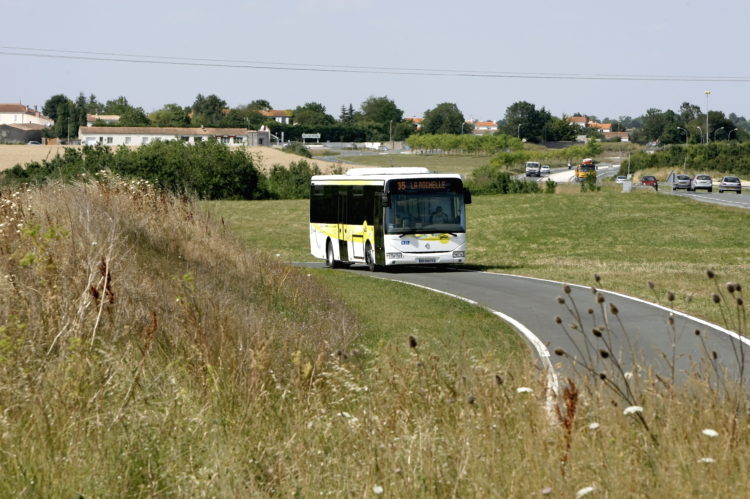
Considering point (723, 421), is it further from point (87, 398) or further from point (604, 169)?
point (604, 169)

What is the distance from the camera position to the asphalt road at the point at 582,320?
517 inches

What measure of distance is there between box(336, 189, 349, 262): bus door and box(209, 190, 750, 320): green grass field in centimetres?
397

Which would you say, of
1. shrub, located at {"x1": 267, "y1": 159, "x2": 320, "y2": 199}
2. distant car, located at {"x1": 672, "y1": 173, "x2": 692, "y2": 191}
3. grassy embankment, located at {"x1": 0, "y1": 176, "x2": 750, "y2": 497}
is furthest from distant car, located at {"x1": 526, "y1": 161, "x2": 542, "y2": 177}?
grassy embankment, located at {"x1": 0, "y1": 176, "x2": 750, "y2": 497}

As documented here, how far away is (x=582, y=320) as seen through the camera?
17.5 metres

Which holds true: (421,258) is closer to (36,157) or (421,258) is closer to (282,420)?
(282,420)

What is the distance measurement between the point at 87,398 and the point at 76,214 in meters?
7.87

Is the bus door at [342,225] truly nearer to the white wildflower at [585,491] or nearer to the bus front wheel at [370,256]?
the bus front wheel at [370,256]

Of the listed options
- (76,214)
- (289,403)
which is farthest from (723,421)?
(76,214)

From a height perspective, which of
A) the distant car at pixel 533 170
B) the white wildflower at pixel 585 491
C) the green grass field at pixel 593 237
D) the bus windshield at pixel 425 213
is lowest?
the distant car at pixel 533 170

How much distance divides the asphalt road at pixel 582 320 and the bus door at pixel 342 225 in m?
3.19

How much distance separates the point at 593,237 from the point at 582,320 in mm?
34557

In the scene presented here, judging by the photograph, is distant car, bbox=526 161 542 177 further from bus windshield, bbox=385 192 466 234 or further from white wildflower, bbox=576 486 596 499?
white wildflower, bbox=576 486 596 499

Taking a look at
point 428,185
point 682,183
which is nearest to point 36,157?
point 682,183

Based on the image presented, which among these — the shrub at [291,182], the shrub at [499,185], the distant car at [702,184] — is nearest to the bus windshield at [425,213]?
the shrub at [499,185]
